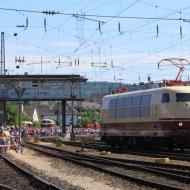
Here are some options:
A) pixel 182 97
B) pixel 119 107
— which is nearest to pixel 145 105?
pixel 182 97

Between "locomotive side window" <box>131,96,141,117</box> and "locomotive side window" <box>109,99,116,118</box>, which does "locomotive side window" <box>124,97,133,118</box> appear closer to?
"locomotive side window" <box>131,96,141,117</box>

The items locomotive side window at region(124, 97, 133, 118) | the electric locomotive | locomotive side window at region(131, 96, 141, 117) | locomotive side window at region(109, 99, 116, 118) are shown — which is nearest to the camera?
the electric locomotive

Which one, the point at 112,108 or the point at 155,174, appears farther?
the point at 112,108

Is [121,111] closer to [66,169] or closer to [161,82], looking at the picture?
[161,82]

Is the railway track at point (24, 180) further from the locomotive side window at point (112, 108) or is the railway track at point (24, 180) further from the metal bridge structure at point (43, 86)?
the metal bridge structure at point (43, 86)

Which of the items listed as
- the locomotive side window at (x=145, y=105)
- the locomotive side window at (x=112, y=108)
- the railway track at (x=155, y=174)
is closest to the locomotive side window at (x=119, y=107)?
Answer: the locomotive side window at (x=112, y=108)

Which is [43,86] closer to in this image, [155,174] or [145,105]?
[145,105]

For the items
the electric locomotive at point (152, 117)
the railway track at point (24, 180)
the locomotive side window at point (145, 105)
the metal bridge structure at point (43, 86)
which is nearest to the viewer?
the railway track at point (24, 180)

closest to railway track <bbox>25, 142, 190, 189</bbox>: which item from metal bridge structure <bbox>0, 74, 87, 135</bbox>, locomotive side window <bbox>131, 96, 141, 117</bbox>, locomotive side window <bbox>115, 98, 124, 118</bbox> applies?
locomotive side window <bbox>131, 96, 141, 117</bbox>

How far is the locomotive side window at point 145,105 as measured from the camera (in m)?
35.4

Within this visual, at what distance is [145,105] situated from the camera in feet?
118

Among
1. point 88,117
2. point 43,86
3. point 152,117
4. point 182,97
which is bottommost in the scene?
point 152,117

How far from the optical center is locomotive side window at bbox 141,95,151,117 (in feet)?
116

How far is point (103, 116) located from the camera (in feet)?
142
